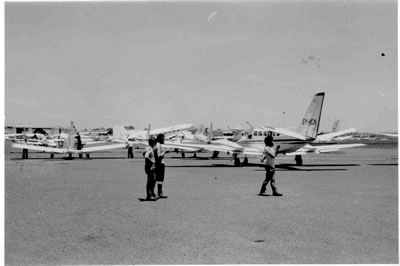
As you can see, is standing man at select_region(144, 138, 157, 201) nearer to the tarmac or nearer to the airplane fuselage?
the tarmac

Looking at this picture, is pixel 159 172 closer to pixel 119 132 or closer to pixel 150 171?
pixel 150 171

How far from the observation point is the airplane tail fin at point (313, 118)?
25.7 m

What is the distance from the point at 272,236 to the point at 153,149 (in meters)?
5.62

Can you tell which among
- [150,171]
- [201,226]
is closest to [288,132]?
[150,171]

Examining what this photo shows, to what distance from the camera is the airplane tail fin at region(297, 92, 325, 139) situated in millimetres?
25686

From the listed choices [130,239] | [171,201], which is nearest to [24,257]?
[130,239]

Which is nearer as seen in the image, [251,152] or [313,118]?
[313,118]

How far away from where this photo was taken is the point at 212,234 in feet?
26.8

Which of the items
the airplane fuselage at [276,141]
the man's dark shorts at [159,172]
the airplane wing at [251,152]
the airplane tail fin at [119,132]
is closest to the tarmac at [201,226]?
the man's dark shorts at [159,172]

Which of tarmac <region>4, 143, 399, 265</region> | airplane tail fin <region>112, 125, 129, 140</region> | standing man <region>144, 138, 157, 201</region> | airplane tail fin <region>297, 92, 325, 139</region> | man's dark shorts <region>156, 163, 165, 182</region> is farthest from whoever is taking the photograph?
airplane tail fin <region>112, 125, 129, 140</region>

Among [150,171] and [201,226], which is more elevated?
[150,171]

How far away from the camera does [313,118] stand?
25.8 m

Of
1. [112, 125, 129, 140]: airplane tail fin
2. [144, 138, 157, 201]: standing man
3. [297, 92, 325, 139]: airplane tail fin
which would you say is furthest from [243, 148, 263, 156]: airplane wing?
[112, 125, 129, 140]: airplane tail fin

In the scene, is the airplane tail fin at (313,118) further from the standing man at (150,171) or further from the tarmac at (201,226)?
the standing man at (150,171)
